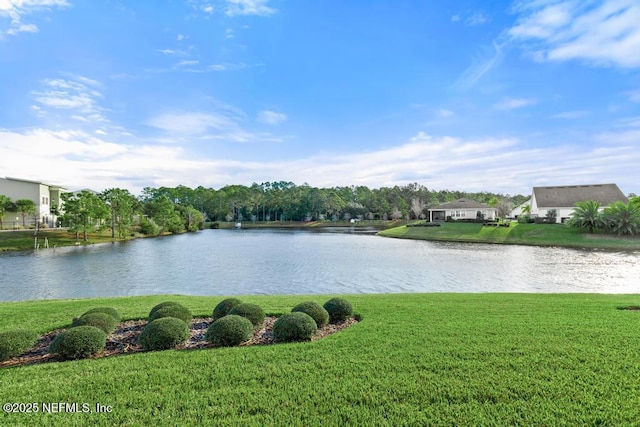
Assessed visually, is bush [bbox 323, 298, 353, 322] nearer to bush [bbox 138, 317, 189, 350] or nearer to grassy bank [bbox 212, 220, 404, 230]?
bush [bbox 138, 317, 189, 350]

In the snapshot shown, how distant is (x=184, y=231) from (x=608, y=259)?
64892mm

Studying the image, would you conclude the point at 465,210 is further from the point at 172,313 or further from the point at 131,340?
the point at 131,340

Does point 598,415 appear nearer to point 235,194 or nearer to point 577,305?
point 577,305

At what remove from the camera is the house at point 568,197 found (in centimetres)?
4556

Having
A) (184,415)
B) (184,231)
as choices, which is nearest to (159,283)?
(184,415)

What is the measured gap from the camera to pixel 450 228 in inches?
1745

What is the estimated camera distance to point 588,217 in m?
34.8

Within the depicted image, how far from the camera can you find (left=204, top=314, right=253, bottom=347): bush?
18.1 feet

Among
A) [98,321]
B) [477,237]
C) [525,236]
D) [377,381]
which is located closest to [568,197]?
[525,236]

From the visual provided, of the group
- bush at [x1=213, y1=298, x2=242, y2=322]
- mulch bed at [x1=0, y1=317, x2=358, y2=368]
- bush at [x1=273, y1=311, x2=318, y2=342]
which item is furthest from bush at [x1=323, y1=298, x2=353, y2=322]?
bush at [x1=213, y1=298, x2=242, y2=322]

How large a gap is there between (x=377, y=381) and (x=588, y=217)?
41.0 m

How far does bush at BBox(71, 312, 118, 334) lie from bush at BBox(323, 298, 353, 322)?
4108mm

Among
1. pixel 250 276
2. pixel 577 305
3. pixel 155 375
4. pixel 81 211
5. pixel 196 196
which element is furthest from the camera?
pixel 196 196

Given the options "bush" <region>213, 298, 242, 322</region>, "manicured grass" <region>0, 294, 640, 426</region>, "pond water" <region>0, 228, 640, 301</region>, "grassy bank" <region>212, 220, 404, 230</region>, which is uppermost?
"bush" <region>213, 298, 242, 322</region>
